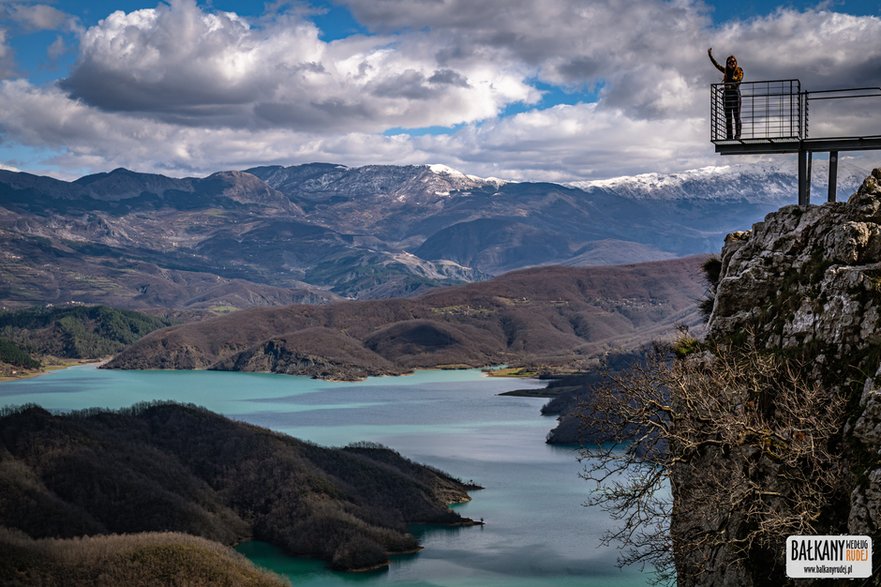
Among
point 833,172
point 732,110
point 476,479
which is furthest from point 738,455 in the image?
point 476,479

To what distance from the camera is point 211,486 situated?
108750 mm

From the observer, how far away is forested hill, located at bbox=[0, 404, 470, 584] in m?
89.9

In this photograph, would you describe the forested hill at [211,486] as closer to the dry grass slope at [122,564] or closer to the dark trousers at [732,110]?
the dry grass slope at [122,564]

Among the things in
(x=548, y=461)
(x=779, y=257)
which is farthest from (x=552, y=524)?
(x=779, y=257)

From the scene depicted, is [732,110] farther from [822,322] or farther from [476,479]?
[476,479]

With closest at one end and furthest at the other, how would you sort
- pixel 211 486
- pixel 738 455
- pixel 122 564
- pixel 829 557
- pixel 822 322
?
1. pixel 829 557
2. pixel 738 455
3. pixel 822 322
4. pixel 122 564
5. pixel 211 486

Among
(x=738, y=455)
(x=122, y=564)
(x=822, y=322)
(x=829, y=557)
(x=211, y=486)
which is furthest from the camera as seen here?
(x=211, y=486)

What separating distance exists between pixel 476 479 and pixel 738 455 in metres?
96.5

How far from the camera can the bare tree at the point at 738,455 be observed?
16.0 m

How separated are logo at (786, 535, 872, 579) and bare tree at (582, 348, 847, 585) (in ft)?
1.13

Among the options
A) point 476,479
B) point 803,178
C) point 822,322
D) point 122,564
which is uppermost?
point 803,178

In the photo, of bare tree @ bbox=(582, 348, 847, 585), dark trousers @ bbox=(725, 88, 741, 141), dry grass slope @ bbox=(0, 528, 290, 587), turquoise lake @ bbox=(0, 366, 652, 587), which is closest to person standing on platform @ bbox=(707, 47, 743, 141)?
dark trousers @ bbox=(725, 88, 741, 141)

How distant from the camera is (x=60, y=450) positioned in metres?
100

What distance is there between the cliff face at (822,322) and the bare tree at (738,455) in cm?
10
